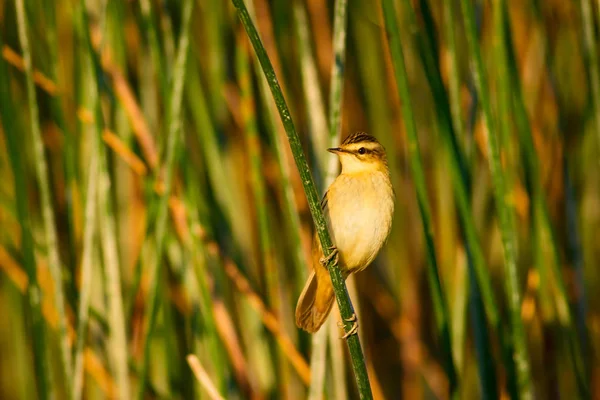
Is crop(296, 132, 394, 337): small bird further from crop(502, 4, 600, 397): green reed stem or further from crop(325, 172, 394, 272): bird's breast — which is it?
crop(502, 4, 600, 397): green reed stem

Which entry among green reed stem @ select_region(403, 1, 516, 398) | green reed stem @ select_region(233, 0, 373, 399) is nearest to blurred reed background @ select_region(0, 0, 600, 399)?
green reed stem @ select_region(403, 1, 516, 398)

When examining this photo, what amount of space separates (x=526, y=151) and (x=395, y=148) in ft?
2.48

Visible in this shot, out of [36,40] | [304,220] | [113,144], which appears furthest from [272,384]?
[36,40]

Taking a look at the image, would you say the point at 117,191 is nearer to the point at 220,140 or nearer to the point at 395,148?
the point at 220,140

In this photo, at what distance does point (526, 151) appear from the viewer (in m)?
1.41

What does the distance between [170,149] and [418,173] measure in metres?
0.47

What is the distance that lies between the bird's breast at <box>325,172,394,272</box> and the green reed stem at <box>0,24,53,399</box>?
0.62m

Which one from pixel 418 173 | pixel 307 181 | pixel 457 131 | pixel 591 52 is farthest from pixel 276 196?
pixel 307 181

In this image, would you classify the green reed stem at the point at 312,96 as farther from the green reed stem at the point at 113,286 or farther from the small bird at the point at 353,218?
the green reed stem at the point at 113,286

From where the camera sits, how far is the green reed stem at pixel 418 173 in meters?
1.20

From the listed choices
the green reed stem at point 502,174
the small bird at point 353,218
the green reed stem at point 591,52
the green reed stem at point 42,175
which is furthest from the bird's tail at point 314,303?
the green reed stem at point 591,52

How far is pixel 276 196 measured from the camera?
6.66 feet

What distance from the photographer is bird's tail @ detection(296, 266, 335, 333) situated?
1447 millimetres

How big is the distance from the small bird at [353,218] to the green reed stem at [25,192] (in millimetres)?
507
